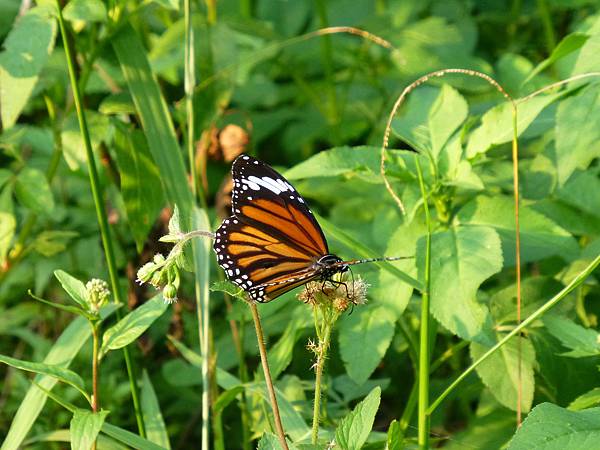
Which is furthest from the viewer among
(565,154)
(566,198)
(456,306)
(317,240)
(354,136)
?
(354,136)

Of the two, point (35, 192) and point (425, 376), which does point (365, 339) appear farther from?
point (35, 192)

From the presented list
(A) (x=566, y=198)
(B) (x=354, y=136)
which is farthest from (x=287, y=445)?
(B) (x=354, y=136)

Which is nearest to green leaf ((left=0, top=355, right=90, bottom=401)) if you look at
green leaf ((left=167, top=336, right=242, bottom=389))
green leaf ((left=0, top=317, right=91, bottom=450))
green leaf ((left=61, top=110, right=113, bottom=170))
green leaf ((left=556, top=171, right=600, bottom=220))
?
green leaf ((left=0, top=317, right=91, bottom=450))

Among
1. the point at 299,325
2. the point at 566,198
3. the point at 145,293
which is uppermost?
the point at 566,198

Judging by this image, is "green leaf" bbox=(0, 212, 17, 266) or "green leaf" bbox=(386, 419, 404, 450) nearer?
"green leaf" bbox=(386, 419, 404, 450)

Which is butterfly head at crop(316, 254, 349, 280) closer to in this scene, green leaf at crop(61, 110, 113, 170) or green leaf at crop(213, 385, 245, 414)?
green leaf at crop(213, 385, 245, 414)

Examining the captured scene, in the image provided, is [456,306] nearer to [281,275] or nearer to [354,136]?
[281,275]

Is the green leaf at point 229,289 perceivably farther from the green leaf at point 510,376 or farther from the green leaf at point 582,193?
the green leaf at point 582,193
